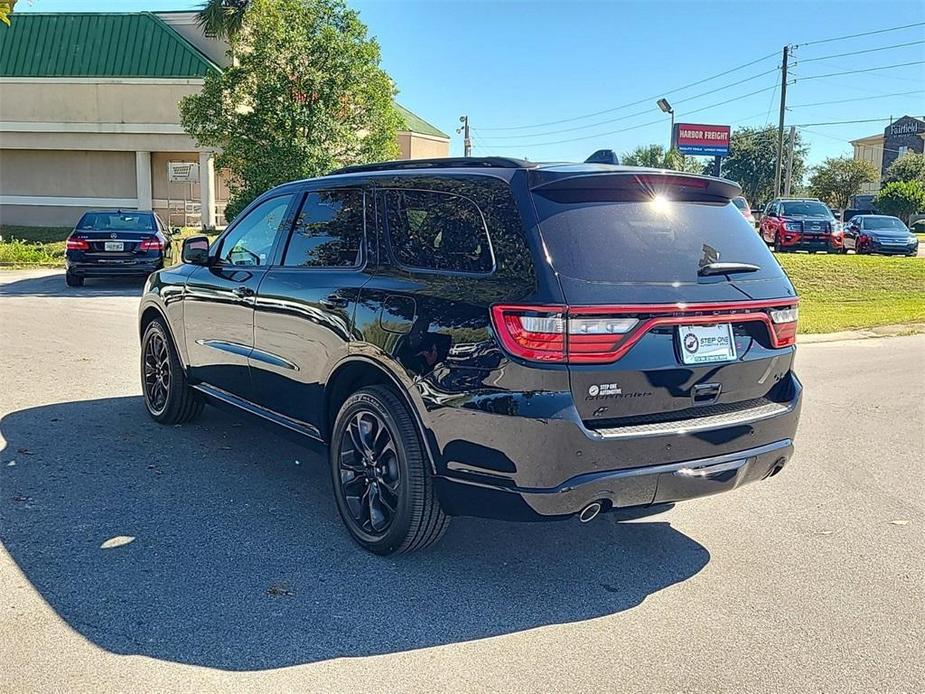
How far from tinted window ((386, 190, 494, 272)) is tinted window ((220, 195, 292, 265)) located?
3.74ft

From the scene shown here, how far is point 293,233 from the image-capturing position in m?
5.08

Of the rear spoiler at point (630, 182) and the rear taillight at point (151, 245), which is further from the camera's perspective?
the rear taillight at point (151, 245)

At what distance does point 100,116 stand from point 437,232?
29931mm

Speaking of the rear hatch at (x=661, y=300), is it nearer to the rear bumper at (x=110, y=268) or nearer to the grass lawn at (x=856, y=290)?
the grass lawn at (x=856, y=290)

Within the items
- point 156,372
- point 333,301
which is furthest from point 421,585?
point 156,372

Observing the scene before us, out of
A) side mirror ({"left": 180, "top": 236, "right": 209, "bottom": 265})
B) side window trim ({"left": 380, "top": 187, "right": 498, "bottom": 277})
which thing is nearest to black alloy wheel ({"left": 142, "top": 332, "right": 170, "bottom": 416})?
side mirror ({"left": 180, "top": 236, "right": 209, "bottom": 265})

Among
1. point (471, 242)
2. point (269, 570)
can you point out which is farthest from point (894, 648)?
point (269, 570)

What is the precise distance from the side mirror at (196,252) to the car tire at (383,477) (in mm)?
2120

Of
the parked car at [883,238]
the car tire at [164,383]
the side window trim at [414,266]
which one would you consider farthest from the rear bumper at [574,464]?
the parked car at [883,238]

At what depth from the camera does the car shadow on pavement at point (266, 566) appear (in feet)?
11.3

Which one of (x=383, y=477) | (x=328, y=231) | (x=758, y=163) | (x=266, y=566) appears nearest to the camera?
(x=266, y=566)

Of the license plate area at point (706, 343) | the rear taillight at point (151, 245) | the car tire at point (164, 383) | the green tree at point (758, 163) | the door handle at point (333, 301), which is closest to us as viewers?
the license plate area at point (706, 343)

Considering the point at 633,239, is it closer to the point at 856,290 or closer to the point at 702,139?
the point at 856,290

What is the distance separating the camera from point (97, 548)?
165 inches
